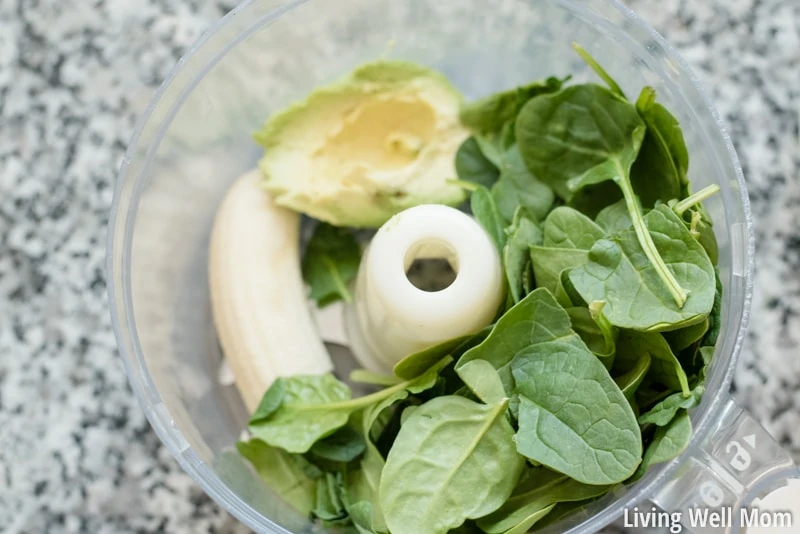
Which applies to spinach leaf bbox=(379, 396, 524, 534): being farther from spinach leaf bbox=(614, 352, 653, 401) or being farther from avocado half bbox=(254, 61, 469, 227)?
avocado half bbox=(254, 61, 469, 227)

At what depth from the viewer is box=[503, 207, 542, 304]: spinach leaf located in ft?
2.06

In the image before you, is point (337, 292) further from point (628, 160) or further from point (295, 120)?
point (628, 160)

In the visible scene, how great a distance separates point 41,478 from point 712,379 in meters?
0.57

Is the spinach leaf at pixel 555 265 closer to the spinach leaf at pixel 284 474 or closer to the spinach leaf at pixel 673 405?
the spinach leaf at pixel 673 405

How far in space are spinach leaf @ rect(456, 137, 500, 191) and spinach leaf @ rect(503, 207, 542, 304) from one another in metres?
0.07

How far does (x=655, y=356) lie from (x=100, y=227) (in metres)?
0.51

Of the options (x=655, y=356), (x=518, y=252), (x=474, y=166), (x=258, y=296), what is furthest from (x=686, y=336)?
(x=258, y=296)

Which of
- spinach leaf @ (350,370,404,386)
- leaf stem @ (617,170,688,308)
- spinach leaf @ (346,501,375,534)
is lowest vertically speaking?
spinach leaf @ (346,501,375,534)

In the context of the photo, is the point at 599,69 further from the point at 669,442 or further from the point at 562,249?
the point at 669,442

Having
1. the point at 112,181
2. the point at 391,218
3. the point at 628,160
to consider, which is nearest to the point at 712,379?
the point at 628,160

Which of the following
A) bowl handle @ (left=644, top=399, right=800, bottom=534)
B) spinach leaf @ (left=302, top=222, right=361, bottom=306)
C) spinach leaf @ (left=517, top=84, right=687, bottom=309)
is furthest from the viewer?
spinach leaf @ (left=302, top=222, right=361, bottom=306)

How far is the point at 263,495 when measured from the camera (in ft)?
2.22

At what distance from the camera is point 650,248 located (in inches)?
23.0

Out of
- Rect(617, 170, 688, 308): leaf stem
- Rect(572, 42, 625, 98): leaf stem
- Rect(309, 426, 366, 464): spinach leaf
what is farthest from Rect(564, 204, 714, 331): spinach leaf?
Rect(309, 426, 366, 464): spinach leaf
